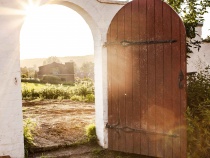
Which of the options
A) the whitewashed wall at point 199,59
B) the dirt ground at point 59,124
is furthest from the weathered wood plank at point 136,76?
the whitewashed wall at point 199,59

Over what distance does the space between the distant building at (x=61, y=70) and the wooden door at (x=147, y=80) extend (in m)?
34.5

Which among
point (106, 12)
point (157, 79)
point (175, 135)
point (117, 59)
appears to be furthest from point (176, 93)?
point (106, 12)

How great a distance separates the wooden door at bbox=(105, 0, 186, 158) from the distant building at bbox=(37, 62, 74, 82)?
34539 mm

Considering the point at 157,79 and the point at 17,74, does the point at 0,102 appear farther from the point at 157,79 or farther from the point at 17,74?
the point at 157,79

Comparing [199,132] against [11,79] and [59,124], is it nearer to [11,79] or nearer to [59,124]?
[11,79]

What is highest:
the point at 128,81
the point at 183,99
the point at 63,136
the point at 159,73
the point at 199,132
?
the point at 159,73

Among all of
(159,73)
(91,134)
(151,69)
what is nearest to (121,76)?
(151,69)

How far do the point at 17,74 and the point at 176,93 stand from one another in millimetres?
2671

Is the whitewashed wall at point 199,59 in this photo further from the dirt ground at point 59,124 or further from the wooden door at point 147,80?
the wooden door at point 147,80

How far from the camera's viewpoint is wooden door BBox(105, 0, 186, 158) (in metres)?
4.33

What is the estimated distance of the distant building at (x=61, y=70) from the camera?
132 feet

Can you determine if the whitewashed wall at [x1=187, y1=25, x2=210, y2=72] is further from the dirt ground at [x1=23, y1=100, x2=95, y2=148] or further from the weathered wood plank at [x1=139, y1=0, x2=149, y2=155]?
the weathered wood plank at [x1=139, y1=0, x2=149, y2=155]

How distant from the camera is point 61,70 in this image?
41781mm

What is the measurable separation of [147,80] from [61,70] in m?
37.9
